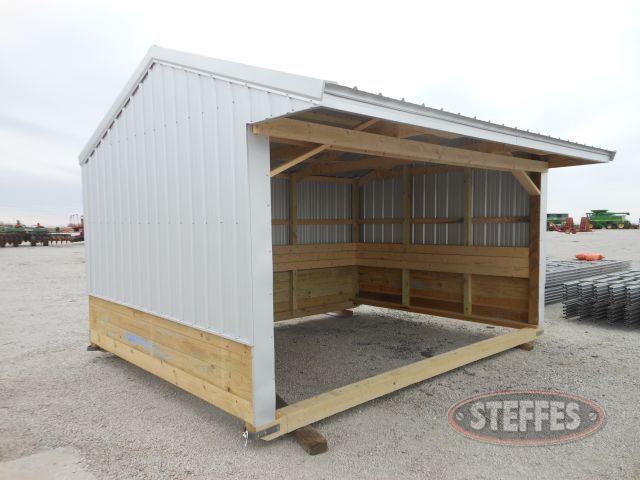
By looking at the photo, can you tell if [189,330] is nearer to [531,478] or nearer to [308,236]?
[531,478]

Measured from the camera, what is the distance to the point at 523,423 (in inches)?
162

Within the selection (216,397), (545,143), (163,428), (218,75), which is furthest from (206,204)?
(545,143)

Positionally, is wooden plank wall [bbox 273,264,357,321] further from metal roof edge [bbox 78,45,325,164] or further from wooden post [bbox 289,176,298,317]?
metal roof edge [bbox 78,45,325,164]

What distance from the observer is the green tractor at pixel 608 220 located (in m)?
47.2

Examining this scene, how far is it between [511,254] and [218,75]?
4940 mm

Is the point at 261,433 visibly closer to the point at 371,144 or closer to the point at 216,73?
the point at 371,144

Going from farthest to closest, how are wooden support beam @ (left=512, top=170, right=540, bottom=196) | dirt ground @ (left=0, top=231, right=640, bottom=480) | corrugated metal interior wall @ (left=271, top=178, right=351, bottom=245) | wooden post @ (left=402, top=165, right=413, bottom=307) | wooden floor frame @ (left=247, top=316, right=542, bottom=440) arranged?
wooden post @ (left=402, top=165, right=413, bottom=307) → corrugated metal interior wall @ (left=271, top=178, right=351, bottom=245) → wooden support beam @ (left=512, top=170, right=540, bottom=196) → wooden floor frame @ (left=247, top=316, right=542, bottom=440) → dirt ground @ (left=0, top=231, right=640, bottom=480)

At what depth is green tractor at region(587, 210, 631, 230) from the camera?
155 feet

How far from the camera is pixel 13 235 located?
3136 cm

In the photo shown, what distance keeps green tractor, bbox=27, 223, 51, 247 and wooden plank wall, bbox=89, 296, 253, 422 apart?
3113 cm

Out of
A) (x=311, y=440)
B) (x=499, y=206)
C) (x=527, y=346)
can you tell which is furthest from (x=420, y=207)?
(x=311, y=440)

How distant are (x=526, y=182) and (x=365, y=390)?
3778 millimetres

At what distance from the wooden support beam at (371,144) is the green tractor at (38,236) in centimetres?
3438

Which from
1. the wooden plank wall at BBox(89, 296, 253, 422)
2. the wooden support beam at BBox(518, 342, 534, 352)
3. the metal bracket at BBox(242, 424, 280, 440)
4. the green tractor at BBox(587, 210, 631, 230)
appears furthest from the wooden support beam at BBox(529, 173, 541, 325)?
the green tractor at BBox(587, 210, 631, 230)
